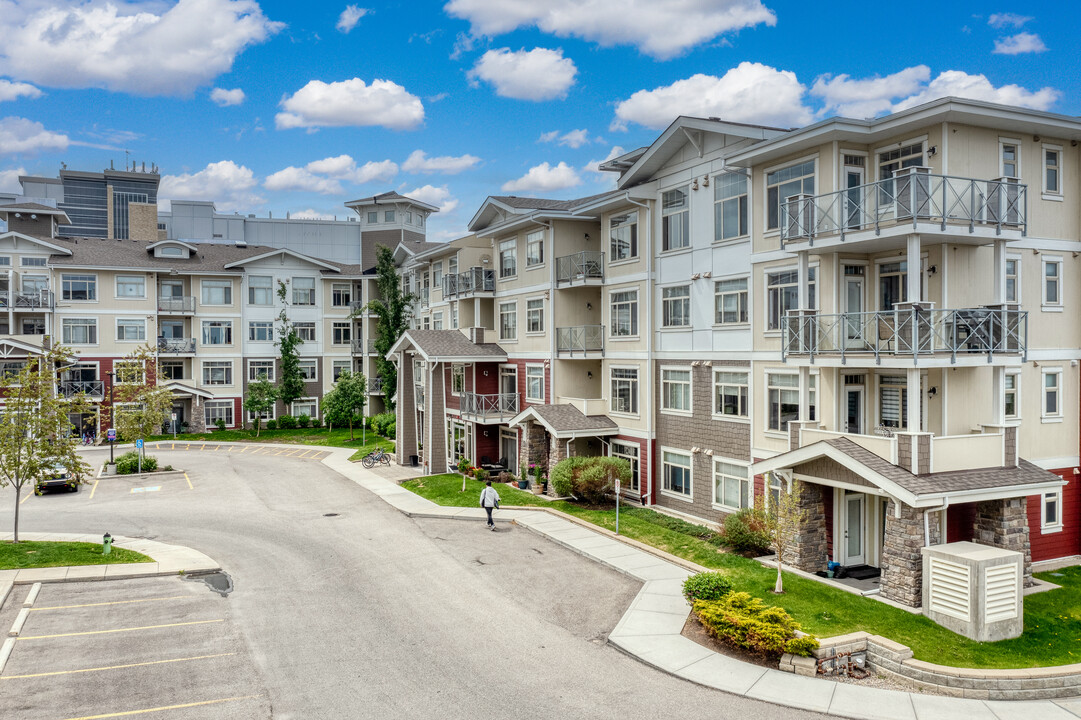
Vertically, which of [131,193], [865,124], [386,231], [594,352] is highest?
[131,193]

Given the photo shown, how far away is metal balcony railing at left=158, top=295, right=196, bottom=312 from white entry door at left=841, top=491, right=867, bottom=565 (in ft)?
155

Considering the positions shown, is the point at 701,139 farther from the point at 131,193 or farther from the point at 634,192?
the point at 131,193

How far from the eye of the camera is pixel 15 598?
18641 millimetres

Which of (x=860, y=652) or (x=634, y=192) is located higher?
(x=634, y=192)

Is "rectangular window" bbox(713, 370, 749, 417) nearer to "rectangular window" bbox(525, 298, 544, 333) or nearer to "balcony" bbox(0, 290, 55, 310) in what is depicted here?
"rectangular window" bbox(525, 298, 544, 333)

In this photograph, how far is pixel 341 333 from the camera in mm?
59125

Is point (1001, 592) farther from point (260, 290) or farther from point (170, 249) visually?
point (170, 249)

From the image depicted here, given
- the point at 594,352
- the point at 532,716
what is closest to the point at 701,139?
the point at 594,352

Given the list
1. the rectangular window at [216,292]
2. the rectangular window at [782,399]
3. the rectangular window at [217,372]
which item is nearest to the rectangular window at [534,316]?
the rectangular window at [782,399]

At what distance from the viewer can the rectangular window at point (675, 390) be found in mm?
26484

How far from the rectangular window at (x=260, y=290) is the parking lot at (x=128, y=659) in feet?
128

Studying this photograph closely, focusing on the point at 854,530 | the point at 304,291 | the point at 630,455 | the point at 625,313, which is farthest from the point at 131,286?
the point at 854,530

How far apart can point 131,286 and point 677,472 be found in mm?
42440

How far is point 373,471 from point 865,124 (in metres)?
27.7
